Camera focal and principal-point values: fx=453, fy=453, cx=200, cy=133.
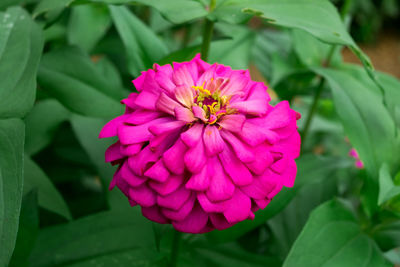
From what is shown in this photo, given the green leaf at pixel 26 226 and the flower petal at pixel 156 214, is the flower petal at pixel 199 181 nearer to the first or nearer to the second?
the flower petal at pixel 156 214

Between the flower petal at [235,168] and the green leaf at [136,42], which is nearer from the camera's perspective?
the flower petal at [235,168]

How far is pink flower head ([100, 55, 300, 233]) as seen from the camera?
404 millimetres

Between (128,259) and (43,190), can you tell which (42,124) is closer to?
(43,190)

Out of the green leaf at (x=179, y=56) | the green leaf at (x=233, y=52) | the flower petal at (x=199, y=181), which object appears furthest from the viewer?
the green leaf at (x=233, y=52)

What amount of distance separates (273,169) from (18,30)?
0.43m

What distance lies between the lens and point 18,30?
643 mm

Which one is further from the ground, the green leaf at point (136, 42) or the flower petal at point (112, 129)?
the flower petal at point (112, 129)

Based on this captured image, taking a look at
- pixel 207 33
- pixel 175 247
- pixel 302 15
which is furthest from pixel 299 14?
pixel 175 247

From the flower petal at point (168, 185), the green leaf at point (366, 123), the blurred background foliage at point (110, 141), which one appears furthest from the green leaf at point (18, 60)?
the green leaf at point (366, 123)

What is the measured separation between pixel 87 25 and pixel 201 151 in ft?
2.02

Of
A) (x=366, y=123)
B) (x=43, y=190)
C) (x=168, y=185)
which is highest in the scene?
(x=168, y=185)

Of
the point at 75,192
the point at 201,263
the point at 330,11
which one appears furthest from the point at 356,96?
the point at 75,192

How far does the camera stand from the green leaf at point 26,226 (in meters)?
0.58

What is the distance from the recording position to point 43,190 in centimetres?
67
